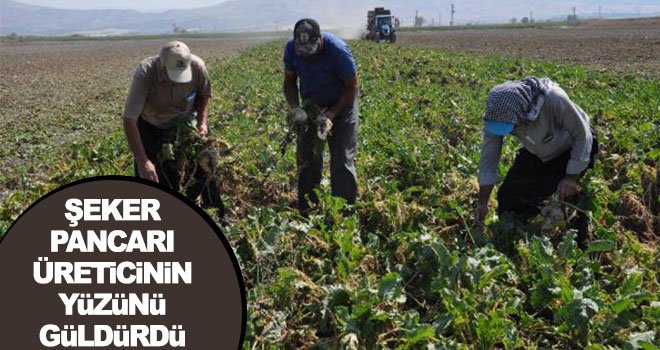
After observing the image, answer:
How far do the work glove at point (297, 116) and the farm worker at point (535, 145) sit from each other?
1477 mm

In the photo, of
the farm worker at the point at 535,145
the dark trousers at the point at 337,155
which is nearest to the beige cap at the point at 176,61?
the dark trousers at the point at 337,155

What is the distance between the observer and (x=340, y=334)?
3.25 metres

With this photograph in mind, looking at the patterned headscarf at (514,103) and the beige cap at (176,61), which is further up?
the beige cap at (176,61)

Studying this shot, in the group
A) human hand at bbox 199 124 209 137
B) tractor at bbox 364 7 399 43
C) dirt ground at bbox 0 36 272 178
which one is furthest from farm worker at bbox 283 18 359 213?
tractor at bbox 364 7 399 43

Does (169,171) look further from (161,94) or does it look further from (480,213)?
(480,213)

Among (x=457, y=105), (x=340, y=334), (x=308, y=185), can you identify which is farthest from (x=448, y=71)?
Answer: (x=340, y=334)

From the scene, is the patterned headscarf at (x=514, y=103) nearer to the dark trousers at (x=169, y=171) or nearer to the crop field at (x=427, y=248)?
the crop field at (x=427, y=248)

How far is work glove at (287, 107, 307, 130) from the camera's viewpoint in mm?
4859

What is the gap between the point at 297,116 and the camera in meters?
4.87

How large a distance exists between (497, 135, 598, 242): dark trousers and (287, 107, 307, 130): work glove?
1654mm

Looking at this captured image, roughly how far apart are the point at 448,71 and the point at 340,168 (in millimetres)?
10543

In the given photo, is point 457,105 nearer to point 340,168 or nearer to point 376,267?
point 340,168

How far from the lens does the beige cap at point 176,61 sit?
4.17 metres

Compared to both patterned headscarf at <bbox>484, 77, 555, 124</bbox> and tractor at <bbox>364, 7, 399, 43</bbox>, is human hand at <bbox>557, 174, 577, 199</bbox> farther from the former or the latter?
tractor at <bbox>364, 7, 399, 43</bbox>
